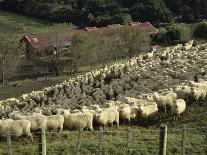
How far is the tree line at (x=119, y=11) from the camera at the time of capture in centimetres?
9706

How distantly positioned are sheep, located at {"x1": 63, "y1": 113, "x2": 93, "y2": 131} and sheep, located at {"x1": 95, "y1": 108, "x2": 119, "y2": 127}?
396 mm

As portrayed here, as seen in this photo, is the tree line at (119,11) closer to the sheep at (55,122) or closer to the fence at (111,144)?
the sheep at (55,122)

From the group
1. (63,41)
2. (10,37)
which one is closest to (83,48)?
(63,41)

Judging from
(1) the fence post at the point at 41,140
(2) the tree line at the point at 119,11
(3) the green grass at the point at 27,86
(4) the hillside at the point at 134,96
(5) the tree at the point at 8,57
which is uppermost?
(1) the fence post at the point at 41,140

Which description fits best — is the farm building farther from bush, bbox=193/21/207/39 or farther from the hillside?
the hillside

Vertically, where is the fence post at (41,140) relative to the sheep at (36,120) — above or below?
above

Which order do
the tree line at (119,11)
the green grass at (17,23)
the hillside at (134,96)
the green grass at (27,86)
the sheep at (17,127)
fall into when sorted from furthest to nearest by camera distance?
1. the tree line at (119,11)
2. the green grass at (17,23)
3. the green grass at (27,86)
4. the sheep at (17,127)
5. the hillside at (134,96)

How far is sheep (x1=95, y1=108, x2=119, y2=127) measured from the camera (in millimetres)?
21250

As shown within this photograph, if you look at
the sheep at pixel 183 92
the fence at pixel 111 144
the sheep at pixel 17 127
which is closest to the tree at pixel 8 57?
the sheep at pixel 183 92

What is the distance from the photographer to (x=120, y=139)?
19.5 meters

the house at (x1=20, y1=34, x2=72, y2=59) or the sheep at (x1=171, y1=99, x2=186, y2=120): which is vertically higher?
the sheep at (x1=171, y1=99, x2=186, y2=120)

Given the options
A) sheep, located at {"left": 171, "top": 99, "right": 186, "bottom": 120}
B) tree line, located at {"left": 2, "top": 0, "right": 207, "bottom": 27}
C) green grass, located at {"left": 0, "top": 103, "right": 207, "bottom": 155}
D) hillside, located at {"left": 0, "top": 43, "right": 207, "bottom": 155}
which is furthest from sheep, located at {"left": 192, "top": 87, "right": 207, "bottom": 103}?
tree line, located at {"left": 2, "top": 0, "right": 207, "bottom": 27}

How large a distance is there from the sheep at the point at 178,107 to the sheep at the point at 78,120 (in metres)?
3.77

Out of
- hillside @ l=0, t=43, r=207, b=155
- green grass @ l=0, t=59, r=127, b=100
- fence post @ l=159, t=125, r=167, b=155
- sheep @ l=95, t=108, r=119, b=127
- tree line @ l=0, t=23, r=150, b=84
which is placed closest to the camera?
fence post @ l=159, t=125, r=167, b=155
